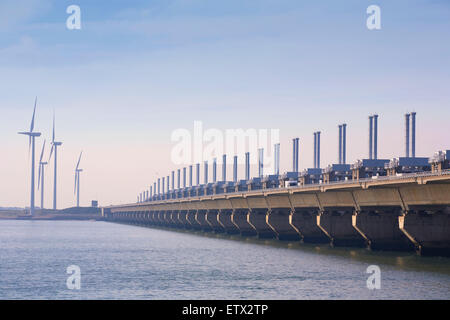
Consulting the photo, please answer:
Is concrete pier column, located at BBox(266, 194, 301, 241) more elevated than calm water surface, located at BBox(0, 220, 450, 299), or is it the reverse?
concrete pier column, located at BBox(266, 194, 301, 241)

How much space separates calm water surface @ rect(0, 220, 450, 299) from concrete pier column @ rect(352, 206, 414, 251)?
2.50 metres

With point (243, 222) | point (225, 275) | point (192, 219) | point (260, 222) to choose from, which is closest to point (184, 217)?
point (192, 219)

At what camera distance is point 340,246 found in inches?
3878

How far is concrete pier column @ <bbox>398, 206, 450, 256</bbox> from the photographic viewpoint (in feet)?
257

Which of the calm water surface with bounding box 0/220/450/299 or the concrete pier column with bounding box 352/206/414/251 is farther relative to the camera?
the concrete pier column with bounding box 352/206/414/251

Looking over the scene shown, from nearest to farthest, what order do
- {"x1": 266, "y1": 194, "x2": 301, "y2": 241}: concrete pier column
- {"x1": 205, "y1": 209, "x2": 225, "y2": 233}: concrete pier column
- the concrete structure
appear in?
the concrete structure
{"x1": 266, "y1": 194, "x2": 301, "y2": 241}: concrete pier column
{"x1": 205, "y1": 209, "x2": 225, "y2": 233}: concrete pier column

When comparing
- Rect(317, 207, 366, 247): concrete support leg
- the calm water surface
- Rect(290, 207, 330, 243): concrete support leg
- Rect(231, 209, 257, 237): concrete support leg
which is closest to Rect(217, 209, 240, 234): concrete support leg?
Rect(231, 209, 257, 237): concrete support leg

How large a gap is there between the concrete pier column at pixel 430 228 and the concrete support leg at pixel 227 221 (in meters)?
74.4

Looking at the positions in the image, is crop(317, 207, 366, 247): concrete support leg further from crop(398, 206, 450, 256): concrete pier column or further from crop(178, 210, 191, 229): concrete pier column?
crop(178, 210, 191, 229): concrete pier column

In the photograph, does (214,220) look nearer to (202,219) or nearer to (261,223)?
(202,219)

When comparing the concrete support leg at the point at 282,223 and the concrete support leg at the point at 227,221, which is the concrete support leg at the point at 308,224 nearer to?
the concrete support leg at the point at 282,223

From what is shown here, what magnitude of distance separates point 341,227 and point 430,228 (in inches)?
813

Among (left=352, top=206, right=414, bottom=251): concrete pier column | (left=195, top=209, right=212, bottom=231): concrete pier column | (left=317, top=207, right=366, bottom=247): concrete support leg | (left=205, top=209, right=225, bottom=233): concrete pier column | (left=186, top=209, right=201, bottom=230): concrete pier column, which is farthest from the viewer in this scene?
(left=186, top=209, right=201, bottom=230): concrete pier column
